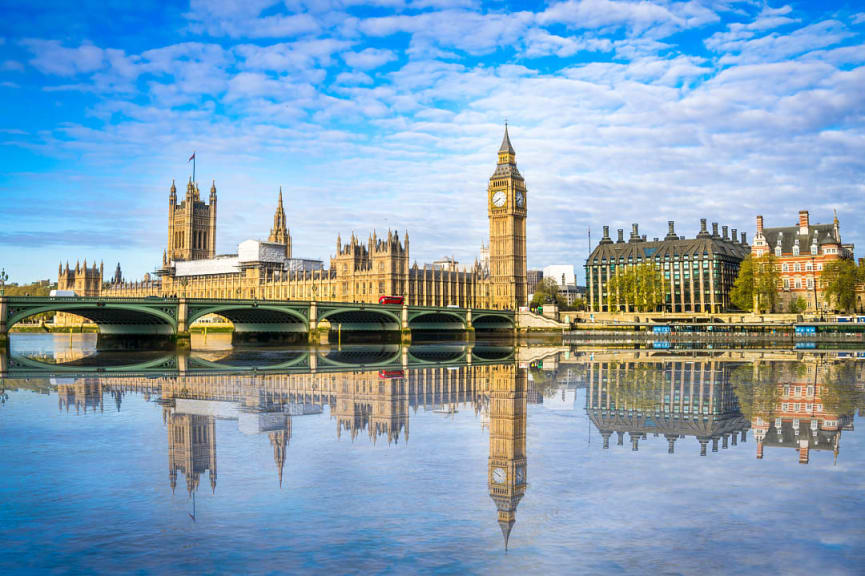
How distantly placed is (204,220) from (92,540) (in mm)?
182644

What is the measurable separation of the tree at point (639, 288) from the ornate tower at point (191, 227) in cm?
10425

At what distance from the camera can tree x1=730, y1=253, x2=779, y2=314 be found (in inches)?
4028

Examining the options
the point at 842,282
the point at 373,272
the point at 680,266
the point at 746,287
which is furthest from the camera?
the point at 680,266

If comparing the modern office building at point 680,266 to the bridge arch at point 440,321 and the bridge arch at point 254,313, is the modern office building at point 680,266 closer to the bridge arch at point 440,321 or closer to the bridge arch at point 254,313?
the bridge arch at point 440,321

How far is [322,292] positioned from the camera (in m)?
130

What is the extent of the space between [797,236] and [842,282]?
2224 cm

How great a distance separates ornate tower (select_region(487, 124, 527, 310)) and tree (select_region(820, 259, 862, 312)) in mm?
52469

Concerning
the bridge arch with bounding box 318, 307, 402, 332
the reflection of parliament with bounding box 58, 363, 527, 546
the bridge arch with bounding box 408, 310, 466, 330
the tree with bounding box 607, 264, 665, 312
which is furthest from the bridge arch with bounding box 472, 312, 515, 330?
the reflection of parliament with bounding box 58, 363, 527, 546

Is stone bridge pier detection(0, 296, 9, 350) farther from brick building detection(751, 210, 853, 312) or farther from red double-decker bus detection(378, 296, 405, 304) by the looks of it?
brick building detection(751, 210, 853, 312)

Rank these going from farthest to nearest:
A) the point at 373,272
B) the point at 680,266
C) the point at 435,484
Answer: the point at 680,266, the point at 373,272, the point at 435,484

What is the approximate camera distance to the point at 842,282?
93125mm

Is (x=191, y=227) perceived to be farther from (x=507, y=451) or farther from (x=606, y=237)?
(x=507, y=451)

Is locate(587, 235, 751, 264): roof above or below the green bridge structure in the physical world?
above

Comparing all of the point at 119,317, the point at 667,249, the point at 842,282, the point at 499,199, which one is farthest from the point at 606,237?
the point at 119,317
